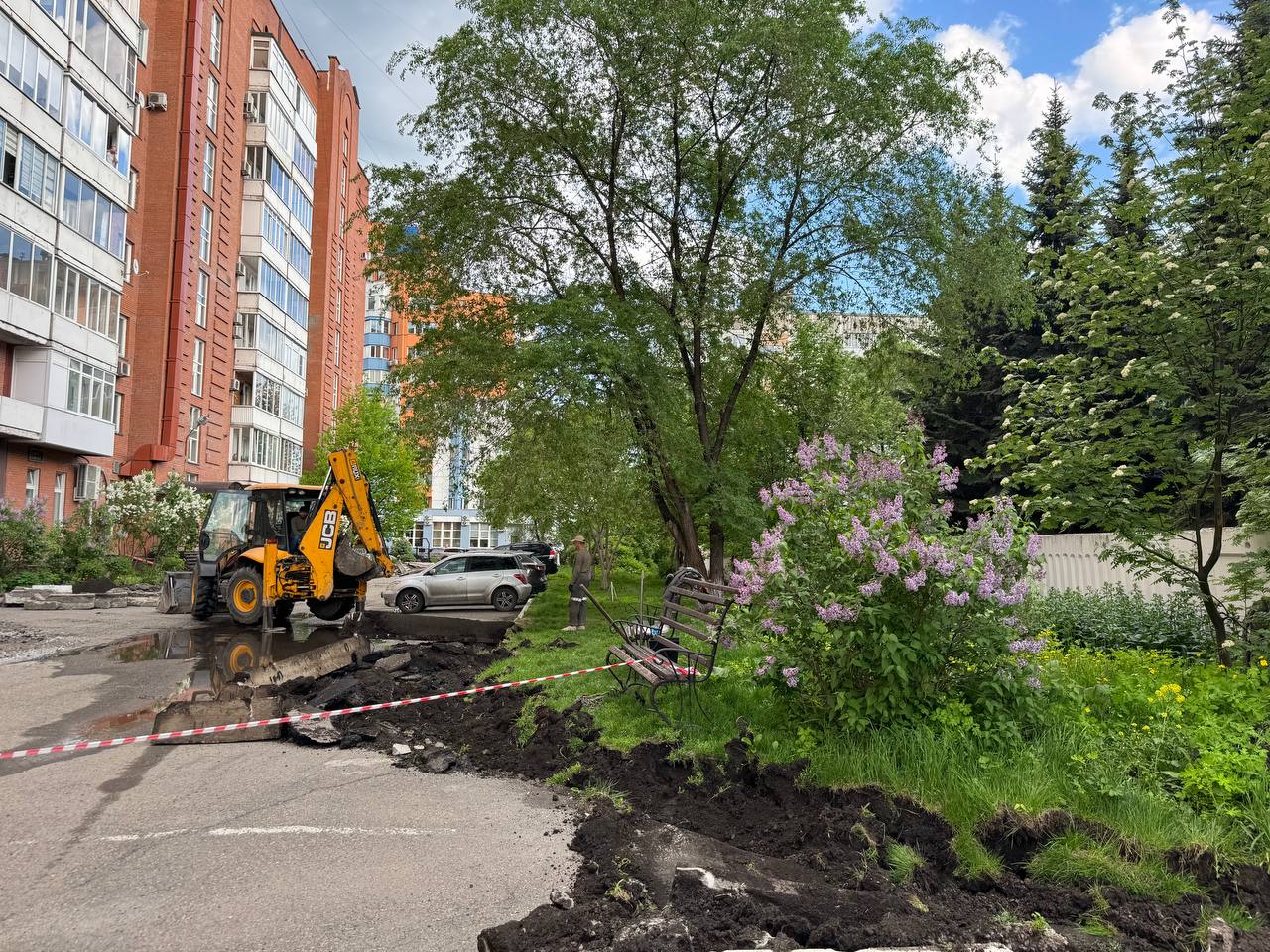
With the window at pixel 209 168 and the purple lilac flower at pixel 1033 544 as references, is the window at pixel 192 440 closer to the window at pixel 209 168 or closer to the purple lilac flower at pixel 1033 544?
the window at pixel 209 168

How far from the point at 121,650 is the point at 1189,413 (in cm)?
1486

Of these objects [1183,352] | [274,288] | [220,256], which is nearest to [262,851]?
[1183,352]

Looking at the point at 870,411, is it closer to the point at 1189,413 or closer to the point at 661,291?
the point at 661,291

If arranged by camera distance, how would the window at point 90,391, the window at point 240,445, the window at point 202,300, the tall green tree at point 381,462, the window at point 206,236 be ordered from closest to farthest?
the window at point 90,391 → the window at point 202,300 → the window at point 206,236 → the window at point 240,445 → the tall green tree at point 381,462

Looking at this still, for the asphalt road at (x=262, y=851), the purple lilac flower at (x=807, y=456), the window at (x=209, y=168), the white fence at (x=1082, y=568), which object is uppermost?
the window at (x=209, y=168)

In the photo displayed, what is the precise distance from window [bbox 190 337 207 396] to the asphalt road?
3420cm

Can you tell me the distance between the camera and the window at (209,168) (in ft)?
128

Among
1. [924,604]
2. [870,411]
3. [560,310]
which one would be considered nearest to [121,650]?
[560,310]

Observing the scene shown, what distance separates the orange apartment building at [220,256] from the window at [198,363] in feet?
0.21

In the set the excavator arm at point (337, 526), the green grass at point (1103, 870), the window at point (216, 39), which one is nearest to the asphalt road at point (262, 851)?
the green grass at point (1103, 870)

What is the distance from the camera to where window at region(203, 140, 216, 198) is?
128 ft

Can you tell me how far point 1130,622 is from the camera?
10.5m

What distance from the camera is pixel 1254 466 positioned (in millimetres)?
6922

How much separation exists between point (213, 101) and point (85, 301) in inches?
642
